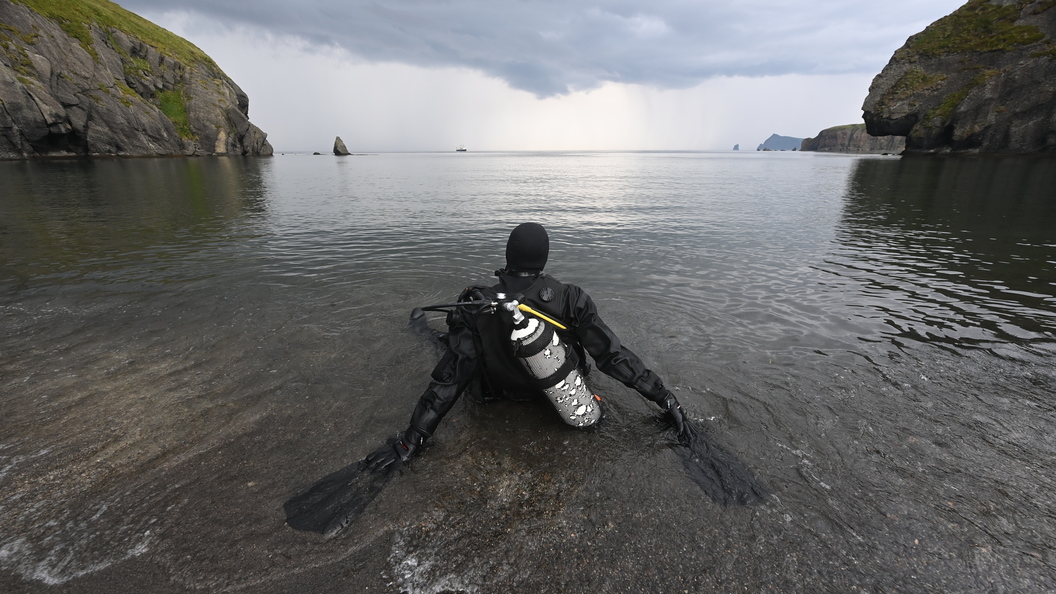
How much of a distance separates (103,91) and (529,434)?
10408cm

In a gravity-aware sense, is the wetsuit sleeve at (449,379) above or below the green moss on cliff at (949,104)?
below

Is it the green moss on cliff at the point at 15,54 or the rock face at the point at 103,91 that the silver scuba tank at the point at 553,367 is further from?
the green moss on cliff at the point at 15,54

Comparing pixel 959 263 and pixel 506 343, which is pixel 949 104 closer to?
pixel 959 263

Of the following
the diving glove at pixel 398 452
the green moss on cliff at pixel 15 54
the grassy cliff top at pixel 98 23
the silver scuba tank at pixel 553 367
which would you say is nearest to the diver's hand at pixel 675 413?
the silver scuba tank at pixel 553 367

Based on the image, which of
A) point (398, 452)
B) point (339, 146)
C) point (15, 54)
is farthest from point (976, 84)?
point (339, 146)

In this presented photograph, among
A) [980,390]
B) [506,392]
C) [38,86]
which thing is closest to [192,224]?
[506,392]

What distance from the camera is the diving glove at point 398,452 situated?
16.1ft

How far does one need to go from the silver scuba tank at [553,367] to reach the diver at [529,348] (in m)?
0.01

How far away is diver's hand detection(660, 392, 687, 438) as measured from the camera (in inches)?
215

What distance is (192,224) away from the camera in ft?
66.6

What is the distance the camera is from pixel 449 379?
16.8ft

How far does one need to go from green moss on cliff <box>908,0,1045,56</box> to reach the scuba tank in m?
114

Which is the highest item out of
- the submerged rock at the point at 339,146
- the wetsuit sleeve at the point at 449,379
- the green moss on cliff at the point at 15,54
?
the green moss on cliff at the point at 15,54

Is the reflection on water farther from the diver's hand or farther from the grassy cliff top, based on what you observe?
the grassy cliff top
